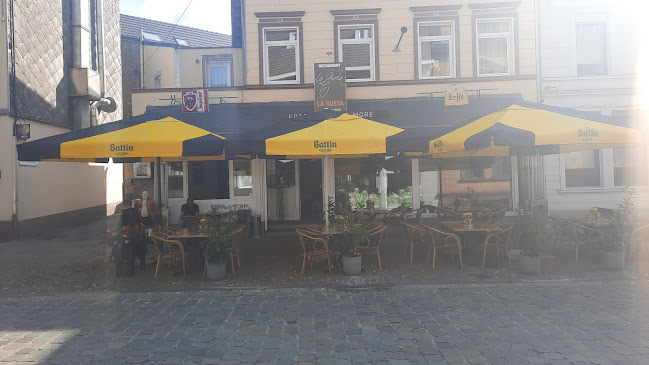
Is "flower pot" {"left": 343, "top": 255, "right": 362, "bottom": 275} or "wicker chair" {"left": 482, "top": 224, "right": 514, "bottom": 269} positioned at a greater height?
"wicker chair" {"left": 482, "top": 224, "right": 514, "bottom": 269}

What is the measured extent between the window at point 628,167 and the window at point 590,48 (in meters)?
2.36

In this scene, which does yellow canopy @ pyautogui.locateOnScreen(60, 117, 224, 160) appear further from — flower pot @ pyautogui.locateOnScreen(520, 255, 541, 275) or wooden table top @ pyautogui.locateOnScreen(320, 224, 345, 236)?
flower pot @ pyautogui.locateOnScreen(520, 255, 541, 275)

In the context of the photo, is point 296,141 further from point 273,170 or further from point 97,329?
point 273,170

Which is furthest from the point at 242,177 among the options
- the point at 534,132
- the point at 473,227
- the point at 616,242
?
the point at 616,242

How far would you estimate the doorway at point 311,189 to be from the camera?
13672mm

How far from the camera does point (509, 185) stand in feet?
41.3

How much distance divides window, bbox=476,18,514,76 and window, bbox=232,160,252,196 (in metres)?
6.82

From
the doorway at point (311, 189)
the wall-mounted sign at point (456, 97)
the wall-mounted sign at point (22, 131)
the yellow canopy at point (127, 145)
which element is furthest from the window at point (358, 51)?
the wall-mounted sign at point (22, 131)

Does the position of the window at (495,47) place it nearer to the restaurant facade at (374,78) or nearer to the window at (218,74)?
the restaurant facade at (374,78)

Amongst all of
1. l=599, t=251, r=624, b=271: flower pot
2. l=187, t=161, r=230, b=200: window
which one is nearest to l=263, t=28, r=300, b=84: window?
l=187, t=161, r=230, b=200: window

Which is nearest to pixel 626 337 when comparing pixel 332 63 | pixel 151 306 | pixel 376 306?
pixel 376 306

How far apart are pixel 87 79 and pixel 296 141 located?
11.7 m

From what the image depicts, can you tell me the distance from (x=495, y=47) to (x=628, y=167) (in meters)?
5.01

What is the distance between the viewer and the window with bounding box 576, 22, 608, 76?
42.7ft
